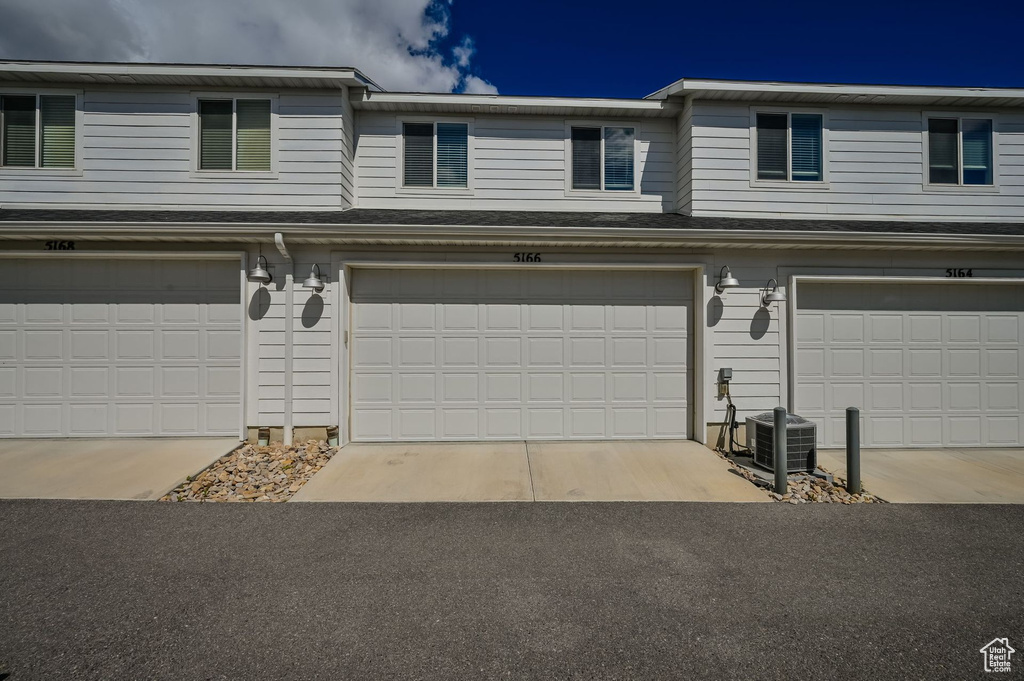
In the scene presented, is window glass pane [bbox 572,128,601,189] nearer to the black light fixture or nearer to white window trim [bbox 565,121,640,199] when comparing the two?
white window trim [bbox 565,121,640,199]

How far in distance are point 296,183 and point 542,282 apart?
13.3 feet

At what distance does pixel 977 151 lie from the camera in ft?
23.5

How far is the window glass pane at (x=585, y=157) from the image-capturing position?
7461mm

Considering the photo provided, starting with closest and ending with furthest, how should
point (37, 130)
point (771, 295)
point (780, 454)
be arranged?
point (780, 454)
point (771, 295)
point (37, 130)

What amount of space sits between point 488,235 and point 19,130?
290 inches

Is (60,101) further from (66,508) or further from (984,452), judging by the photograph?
(984,452)

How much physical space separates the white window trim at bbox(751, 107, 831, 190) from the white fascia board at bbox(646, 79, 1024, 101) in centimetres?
27

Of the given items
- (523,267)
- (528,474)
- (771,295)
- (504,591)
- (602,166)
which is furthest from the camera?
(602,166)

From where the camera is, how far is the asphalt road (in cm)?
238

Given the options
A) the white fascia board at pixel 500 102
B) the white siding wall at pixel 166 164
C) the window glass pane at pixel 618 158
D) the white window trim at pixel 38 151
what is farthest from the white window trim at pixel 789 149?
the white window trim at pixel 38 151

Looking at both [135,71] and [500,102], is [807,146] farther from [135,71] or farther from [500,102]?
[135,71]

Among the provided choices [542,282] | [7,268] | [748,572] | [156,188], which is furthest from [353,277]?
[748,572]

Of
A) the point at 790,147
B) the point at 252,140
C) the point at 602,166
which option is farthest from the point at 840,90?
the point at 252,140

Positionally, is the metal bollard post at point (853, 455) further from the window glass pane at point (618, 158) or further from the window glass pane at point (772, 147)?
the window glass pane at point (618, 158)
